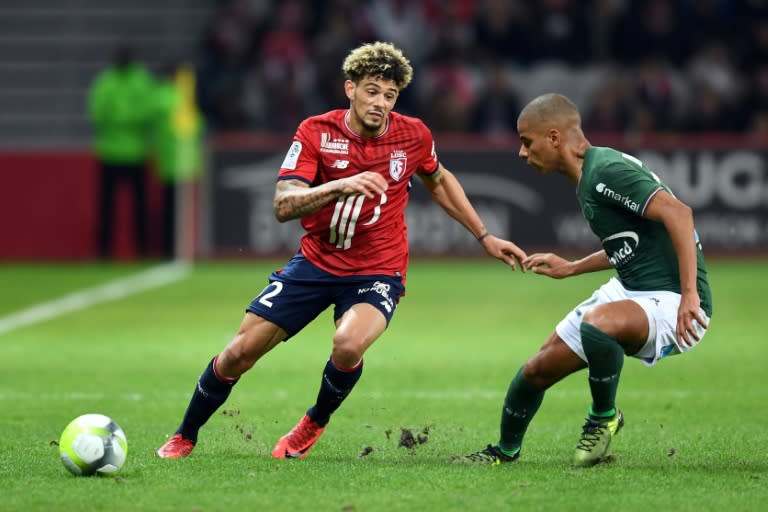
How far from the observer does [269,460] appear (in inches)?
256

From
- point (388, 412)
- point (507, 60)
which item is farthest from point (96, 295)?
point (507, 60)

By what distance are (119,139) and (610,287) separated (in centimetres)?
1325

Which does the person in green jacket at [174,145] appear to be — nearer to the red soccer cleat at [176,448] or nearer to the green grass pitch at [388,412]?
the green grass pitch at [388,412]

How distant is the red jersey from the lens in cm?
671

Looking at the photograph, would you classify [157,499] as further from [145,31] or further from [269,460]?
[145,31]

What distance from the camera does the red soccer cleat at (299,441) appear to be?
6652 mm

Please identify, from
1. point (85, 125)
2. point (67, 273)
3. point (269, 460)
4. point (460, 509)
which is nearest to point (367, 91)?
point (269, 460)

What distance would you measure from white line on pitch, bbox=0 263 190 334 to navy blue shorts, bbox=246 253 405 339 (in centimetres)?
611

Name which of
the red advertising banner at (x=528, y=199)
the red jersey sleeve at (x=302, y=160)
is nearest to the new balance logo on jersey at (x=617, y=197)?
the red jersey sleeve at (x=302, y=160)

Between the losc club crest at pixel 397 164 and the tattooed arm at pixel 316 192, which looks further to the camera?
Result: the losc club crest at pixel 397 164

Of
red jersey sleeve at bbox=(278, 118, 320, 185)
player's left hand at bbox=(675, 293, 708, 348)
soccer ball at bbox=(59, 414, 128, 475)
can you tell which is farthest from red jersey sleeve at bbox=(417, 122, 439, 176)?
soccer ball at bbox=(59, 414, 128, 475)

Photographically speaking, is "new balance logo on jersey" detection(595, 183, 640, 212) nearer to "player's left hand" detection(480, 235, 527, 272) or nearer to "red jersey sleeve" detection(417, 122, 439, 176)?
"player's left hand" detection(480, 235, 527, 272)

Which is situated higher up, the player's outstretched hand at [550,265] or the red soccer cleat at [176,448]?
the player's outstretched hand at [550,265]

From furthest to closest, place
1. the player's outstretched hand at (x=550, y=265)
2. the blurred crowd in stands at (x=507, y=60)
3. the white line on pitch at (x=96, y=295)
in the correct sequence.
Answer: the blurred crowd in stands at (x=507, y=60), the white line on pitch at (x=96, y=295), the player's outstretched hand at (x=550, y=265)
